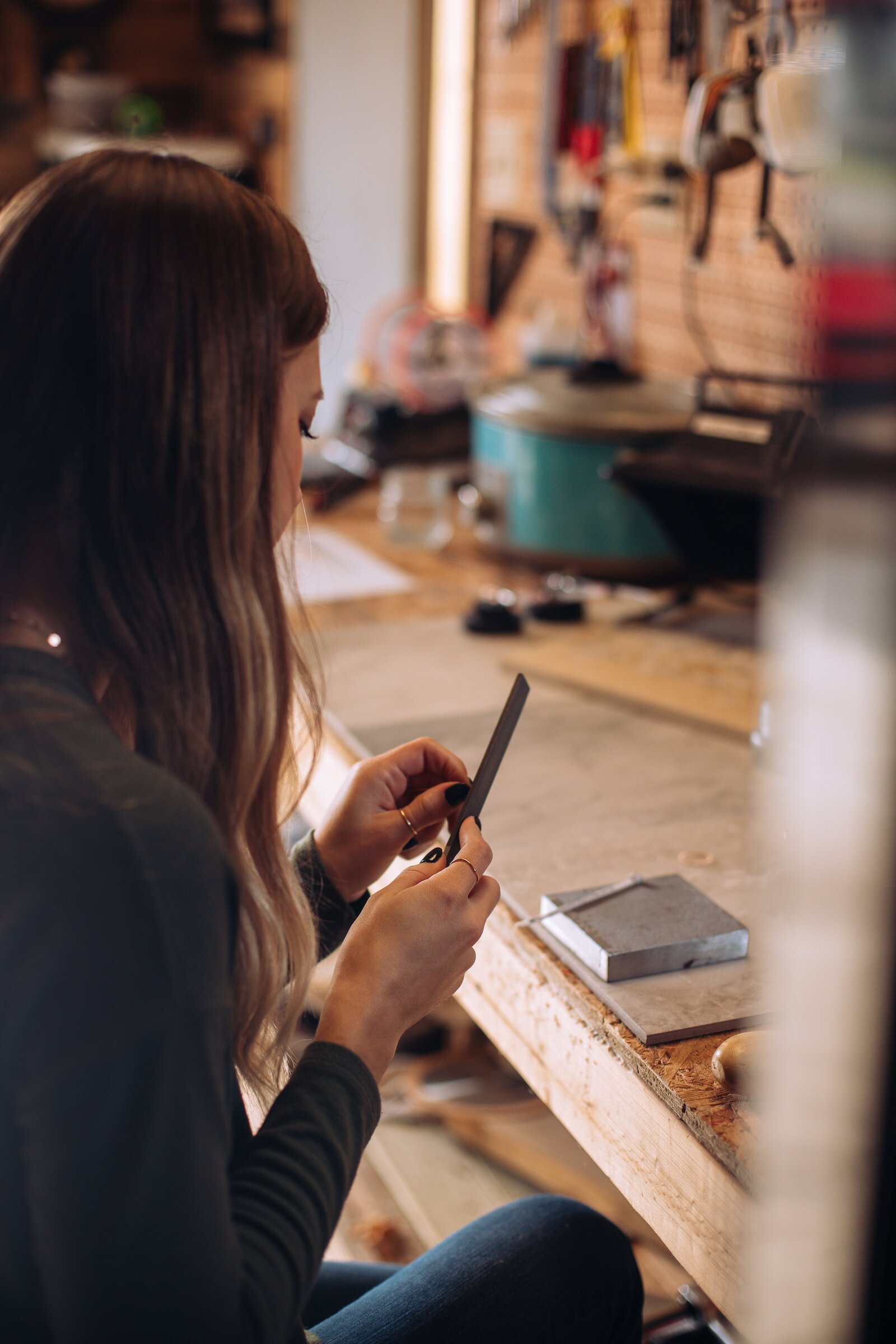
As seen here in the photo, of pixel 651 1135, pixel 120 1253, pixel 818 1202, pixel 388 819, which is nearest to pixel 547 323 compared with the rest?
pixel 388 819

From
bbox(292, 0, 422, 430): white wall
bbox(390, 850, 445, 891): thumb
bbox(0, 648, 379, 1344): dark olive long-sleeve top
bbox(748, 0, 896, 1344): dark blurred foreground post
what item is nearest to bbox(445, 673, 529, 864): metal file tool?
bbox(390, 850, 445, 891): thumb

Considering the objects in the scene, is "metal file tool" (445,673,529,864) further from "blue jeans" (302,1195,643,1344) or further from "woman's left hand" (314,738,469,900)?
"blue jeans" (302,1195,643,1344)

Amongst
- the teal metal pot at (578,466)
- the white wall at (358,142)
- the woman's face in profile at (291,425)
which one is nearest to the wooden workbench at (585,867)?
the teal metal pot at (578,466)

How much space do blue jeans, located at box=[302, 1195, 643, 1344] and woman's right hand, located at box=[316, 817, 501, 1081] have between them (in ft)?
0.86

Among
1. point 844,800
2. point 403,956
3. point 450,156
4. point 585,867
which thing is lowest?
point 585,867

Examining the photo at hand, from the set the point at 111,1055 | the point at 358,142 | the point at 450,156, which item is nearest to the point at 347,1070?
the point at 111,1055

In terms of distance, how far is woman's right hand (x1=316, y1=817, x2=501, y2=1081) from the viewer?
71 cm

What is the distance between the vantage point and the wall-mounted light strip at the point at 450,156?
268 centimetres

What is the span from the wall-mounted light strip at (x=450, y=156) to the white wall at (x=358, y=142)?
42mm

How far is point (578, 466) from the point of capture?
5.80 feet

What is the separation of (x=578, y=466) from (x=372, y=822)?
934 mm

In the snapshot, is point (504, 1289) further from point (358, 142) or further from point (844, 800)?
point (358, 142)

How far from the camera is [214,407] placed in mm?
616

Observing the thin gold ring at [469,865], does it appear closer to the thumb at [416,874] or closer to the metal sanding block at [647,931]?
the thumb at [416,874]
